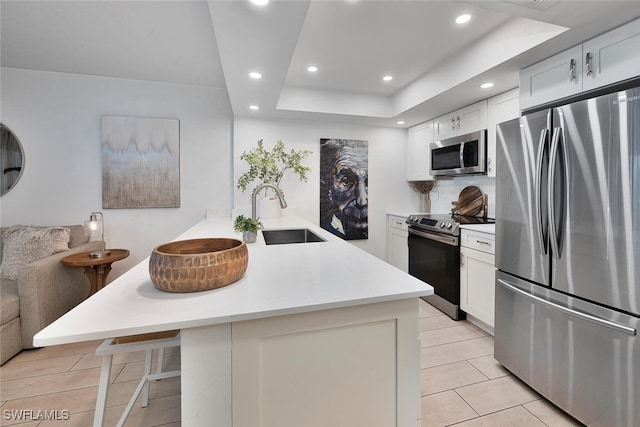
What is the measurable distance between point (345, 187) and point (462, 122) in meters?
1.55

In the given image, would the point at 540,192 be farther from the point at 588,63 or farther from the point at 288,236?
the point at 288,236

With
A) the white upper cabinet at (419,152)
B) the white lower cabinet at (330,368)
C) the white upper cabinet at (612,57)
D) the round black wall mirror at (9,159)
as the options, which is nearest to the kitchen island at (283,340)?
the white lower cabinet at (330,368)

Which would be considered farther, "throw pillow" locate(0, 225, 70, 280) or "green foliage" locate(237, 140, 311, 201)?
"green foliage" locate(237, 140, 311, 201)

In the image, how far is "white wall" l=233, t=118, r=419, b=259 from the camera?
137 inches

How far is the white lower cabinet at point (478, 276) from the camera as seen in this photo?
2348 mm

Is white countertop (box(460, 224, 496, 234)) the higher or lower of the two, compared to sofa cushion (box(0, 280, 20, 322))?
higher

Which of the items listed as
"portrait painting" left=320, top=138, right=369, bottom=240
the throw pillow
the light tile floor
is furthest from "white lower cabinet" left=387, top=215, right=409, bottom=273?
the throw pillow

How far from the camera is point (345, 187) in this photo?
3.84 meters

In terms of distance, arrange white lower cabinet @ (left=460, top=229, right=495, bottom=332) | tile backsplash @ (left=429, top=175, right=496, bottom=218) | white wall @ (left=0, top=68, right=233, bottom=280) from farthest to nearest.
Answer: tile backsplash @ (left=429, top=175, right=496, bottom=218)
white wall @ (left=0, top=68, right=233, bottom=280)
white lower cabinet @ (left=460, top=229, right=495, bottom=332)

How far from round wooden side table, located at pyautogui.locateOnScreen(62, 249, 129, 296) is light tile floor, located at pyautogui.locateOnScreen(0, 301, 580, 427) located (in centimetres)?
54

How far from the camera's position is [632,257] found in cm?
127

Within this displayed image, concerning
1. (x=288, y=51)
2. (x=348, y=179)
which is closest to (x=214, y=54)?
(x=288, y=51)

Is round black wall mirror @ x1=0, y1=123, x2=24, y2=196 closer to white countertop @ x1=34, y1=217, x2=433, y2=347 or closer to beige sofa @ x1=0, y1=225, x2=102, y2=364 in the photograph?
beige sofa @ x1=0, y1=225, x2=102, y2=364

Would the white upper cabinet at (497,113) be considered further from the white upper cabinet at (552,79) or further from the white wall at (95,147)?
the white wall at (95,147)
